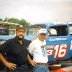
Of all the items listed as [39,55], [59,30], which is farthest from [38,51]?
[59,30]

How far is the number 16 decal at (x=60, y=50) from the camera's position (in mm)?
9570

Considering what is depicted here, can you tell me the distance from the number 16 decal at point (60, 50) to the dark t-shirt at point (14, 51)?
16.4ft

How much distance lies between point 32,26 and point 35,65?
560cm

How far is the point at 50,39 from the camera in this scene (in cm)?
958

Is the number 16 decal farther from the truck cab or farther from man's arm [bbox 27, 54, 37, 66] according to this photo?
man's arm [bbox 27, 54, 37, 66]

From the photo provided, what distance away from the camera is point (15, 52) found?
4.54m

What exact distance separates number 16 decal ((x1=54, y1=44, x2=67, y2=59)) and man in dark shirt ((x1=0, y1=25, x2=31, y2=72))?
16.3 feet

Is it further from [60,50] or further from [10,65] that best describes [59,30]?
[10,65]

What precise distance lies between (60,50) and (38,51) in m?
4.82

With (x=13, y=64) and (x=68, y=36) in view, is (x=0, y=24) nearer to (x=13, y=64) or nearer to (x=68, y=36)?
(x=68, y=36)

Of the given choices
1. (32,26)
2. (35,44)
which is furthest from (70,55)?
(35,44)

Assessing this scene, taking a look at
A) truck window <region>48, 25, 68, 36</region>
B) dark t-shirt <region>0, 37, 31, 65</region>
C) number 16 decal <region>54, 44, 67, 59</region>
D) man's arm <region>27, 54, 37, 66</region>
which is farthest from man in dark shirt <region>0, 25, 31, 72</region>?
truck window <region>48, 25, 68, 36</region>

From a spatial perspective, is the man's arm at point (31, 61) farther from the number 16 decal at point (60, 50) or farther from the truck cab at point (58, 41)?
the number 16 decal at point (60, 50)

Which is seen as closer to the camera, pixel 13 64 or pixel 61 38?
pixel 13 64
